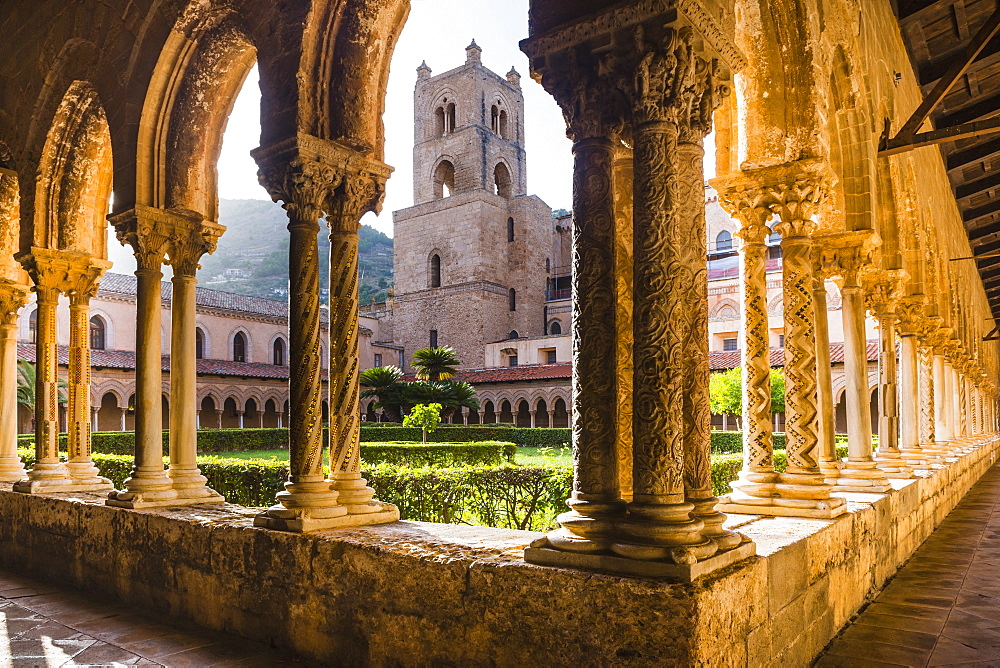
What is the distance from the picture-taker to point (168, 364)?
91.2 ft

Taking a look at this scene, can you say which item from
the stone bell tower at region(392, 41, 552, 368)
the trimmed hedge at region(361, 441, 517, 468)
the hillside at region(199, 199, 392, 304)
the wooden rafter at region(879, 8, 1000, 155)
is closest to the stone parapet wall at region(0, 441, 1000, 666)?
the wooden rafter at region(879, 8, 1000, 155)

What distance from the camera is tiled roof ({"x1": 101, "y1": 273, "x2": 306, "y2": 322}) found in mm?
30594

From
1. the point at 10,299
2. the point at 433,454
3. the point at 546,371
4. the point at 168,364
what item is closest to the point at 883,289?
the point at 10,299

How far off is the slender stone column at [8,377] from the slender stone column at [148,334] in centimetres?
250

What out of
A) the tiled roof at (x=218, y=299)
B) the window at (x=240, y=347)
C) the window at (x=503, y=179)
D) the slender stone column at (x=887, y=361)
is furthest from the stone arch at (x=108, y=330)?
the slender stone column at (x=887, y=361)

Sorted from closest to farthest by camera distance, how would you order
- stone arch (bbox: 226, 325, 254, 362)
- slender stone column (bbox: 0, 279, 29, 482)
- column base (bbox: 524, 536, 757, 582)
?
column base (bbox: 524, 536, 757, 582) < slender stone column (bbox: 0, 279, 29, 482) < stone arch (bbox: 226, 325, 254, 362)

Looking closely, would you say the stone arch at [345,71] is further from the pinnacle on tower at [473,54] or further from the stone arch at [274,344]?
the pinnacle on tower at [473,54]

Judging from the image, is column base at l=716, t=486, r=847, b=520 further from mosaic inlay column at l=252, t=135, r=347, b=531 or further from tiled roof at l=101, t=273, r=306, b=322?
tiled roof at l=101, t=273, r=306, b=322

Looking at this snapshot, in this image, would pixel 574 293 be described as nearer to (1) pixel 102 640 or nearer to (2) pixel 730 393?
(1) pixel 102 640

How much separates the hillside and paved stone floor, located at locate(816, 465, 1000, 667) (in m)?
55.8

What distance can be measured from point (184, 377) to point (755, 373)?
3.77 meters

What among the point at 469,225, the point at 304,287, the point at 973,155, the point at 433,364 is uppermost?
the point at 469,225

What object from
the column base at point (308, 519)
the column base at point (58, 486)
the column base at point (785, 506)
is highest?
the column base at point (308, 519)

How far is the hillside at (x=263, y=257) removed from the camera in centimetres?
7456
